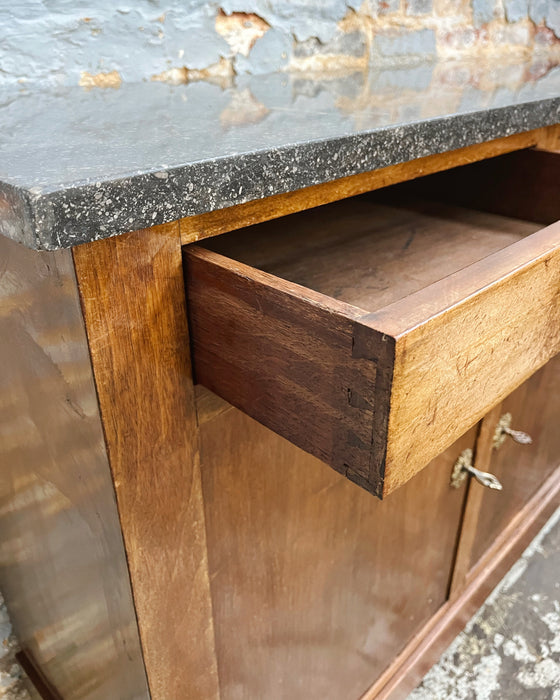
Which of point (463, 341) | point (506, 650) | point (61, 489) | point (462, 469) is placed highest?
point (463, 341)

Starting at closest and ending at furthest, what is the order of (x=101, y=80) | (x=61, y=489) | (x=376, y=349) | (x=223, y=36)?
(x=376, y=349)
(x=61, y=489)
(x=101, y=80)
(x=223, y=36)

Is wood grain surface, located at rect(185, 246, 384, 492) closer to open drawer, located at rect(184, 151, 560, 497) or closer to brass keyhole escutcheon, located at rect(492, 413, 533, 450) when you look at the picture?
open drawer, located at rect(184, 151, 560, 497)

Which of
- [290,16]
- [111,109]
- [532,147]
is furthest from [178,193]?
[290,16]

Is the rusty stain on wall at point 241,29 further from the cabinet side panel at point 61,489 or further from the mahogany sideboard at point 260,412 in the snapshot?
the cabinet side panel at point 61,489

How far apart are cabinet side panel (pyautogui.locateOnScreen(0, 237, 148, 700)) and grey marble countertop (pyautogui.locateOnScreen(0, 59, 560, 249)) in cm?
6

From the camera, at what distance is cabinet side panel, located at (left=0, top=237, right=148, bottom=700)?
0.46 m

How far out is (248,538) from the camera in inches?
24.4

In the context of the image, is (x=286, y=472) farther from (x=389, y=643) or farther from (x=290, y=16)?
(x=290, y=16)

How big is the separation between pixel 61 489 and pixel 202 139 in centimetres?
36

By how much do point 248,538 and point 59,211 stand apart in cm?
40

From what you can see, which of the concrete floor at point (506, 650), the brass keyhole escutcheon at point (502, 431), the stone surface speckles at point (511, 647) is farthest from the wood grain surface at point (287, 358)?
the stone surface speckles at point (511, 647)

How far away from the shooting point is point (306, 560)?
71cm

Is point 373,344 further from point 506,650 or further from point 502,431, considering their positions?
point 506,650

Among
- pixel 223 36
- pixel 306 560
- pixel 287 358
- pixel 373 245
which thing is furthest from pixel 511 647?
pixel 223 36
